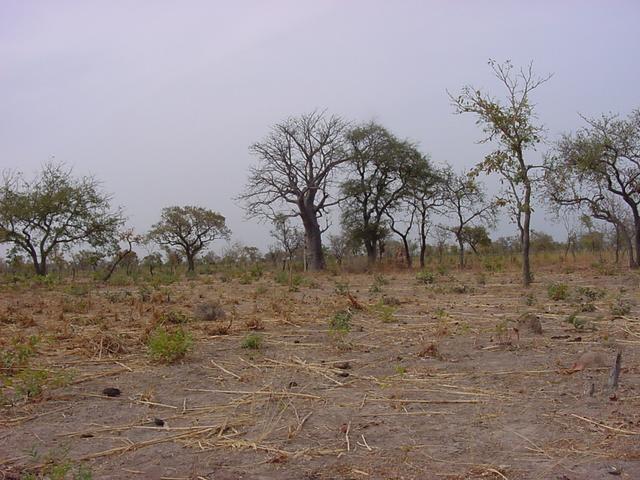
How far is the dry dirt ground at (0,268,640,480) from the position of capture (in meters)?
3.00

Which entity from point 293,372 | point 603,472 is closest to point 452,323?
point 293,372

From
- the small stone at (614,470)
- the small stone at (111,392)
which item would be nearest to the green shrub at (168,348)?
the small stone at (111,392)

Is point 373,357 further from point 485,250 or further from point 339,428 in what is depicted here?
point 485,250

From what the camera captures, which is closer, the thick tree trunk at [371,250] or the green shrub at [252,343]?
the green shrub at [252,343]

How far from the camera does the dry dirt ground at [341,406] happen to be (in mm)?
2998

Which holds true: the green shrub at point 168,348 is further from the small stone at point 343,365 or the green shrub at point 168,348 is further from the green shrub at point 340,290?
the green shrub at point 340,290

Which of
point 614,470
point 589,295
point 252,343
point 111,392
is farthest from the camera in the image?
point 589,295

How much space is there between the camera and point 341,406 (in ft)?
13.1

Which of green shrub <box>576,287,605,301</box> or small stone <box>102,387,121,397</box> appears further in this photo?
green shrub <box>576,287,605,301</box>

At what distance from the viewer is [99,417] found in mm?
3920

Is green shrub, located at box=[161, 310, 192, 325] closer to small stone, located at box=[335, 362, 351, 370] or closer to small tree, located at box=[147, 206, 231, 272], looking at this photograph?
small stone, located at box=[335, 362, 351, 370]

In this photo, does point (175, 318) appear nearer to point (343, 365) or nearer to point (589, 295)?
point (343, 365)

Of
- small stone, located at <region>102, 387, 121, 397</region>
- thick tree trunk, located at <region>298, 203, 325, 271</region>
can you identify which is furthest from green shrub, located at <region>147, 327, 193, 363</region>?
thick tree trunk, located at <region>298, 203, 325, 271</region>

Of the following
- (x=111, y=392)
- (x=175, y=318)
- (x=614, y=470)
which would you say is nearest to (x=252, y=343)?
(x=111, y=392)
